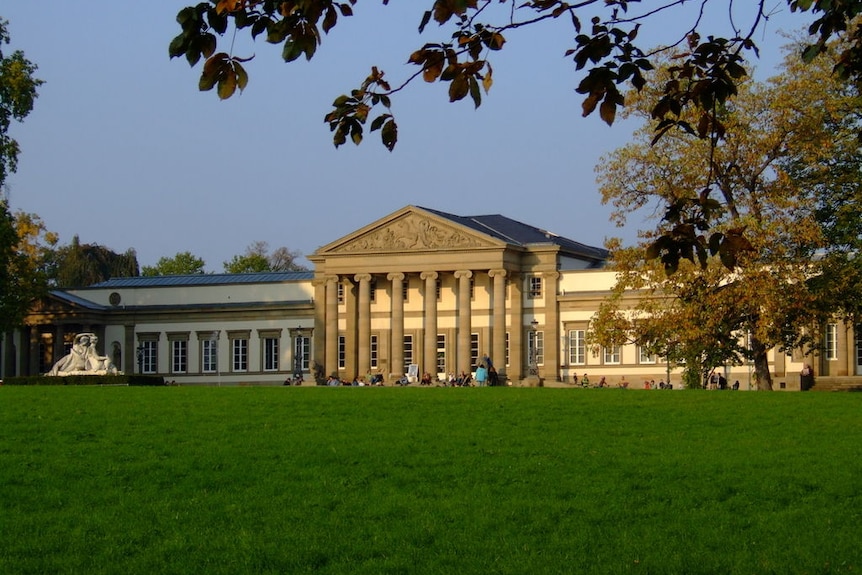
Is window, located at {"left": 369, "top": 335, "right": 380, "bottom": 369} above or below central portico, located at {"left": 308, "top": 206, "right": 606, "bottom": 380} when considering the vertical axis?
below

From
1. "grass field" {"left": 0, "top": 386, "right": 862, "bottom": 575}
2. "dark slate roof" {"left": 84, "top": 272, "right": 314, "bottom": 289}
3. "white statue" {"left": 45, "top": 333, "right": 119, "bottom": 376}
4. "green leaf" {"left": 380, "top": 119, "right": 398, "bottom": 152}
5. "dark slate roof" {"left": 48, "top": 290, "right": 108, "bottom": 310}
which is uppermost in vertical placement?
"dark slate roof" {"left": 84, "top": 272, "right": 314, "bottom": 289}

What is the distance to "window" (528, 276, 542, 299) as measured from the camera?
290 ft

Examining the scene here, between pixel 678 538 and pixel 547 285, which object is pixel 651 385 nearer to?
pixel 547 285

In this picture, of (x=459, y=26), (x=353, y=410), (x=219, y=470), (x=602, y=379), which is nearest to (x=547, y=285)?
(x=602, y=379)

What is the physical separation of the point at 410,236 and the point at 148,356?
19.2m

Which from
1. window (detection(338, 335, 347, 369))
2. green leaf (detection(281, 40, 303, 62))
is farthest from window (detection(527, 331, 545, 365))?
green leaf (detection(281, 40, 303, 62))

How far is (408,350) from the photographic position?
297 feet

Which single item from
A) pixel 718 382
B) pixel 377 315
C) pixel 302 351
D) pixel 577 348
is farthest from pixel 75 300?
pixel 718 382

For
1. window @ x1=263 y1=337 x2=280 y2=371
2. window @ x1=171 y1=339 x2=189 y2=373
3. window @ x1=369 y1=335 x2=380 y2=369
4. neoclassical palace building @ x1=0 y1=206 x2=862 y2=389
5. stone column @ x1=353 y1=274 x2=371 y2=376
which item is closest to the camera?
neoclassical palace building @ x1=0 y1=206 x2=862 y2=389

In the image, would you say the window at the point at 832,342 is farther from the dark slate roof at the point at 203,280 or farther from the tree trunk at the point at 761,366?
the dark slate roof at the point at 203,280

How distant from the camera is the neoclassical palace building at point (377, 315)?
86.8m

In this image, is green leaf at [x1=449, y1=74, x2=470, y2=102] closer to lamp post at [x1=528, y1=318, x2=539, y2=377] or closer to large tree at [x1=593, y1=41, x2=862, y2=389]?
large tree at [x1=593, y1=41, x2=862, y2=389]

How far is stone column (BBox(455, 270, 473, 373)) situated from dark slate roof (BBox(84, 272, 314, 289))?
11.5m

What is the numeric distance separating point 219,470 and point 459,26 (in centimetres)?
1556
